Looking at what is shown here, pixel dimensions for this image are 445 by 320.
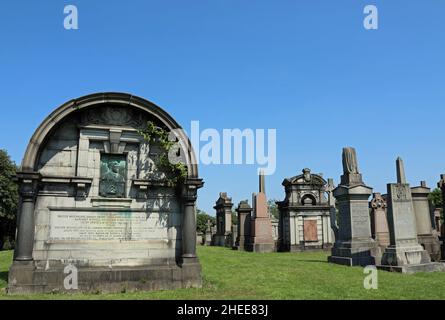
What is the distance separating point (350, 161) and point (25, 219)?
13743mm

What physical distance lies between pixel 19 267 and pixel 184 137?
17.7 feet

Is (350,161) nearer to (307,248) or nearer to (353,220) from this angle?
(353,220)

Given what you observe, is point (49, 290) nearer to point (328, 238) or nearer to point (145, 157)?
point (145, 157)

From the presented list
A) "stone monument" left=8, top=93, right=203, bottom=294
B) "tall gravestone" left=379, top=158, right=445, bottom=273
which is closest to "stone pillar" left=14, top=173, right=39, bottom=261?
"stone monument" left=8, top=93, right=203, bottom=294

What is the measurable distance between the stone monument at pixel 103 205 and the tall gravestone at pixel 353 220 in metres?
8.45

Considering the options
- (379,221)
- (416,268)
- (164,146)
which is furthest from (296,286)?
(379,221)

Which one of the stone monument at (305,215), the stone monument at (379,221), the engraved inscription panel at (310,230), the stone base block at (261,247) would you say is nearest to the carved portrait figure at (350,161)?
the stone monument at (379,221)

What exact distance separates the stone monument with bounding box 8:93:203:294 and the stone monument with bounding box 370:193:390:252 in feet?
46.8

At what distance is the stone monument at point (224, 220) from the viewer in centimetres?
3391

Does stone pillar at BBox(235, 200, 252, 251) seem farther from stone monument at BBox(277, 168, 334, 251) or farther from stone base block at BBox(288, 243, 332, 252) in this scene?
stone base block at BBox(288, 243, 332, 252)

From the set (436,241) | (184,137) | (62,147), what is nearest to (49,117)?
(62,147)

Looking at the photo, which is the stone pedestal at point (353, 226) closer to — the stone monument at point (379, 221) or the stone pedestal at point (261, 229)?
the stone monument at point (379, 221)

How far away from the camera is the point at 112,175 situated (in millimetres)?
10594

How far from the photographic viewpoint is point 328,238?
28656mm
